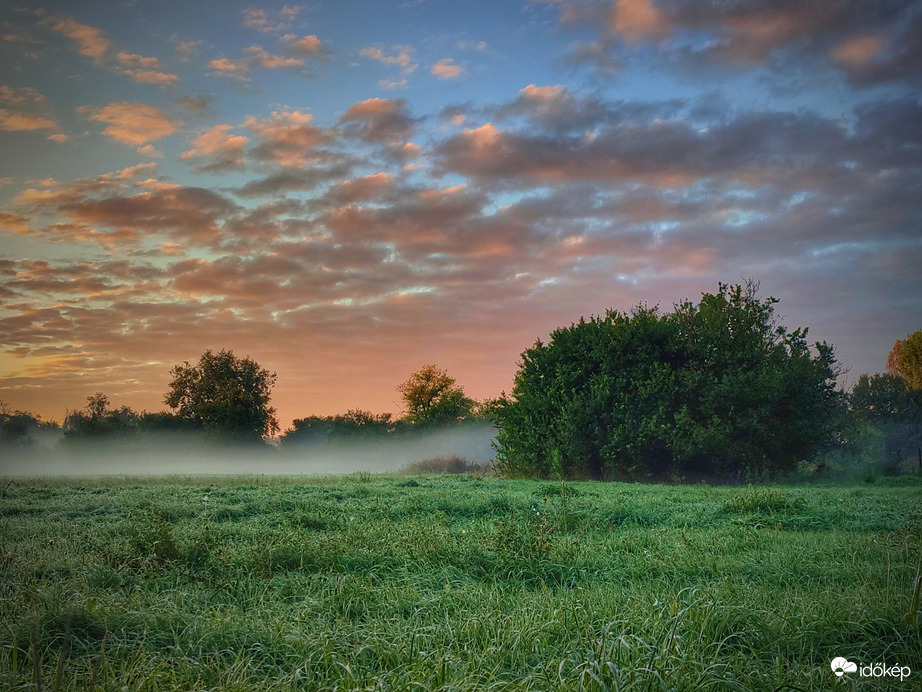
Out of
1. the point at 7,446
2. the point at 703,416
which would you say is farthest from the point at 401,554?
the point at 7,446

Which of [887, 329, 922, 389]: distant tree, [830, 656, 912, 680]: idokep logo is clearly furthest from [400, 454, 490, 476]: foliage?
[887, 329, 922, 389]: distant tree

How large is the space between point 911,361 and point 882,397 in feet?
16.9

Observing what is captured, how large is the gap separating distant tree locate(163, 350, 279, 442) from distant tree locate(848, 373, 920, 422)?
48.5 m

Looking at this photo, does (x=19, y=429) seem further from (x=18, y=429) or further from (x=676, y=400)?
(x=676, y=400)

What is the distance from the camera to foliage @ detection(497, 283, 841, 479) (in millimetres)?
24359

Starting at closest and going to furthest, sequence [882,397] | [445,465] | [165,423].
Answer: [445,465] < [165,423] < [882,397]

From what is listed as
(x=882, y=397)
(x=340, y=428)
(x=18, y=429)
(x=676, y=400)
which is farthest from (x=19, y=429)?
(x=882, y=397)

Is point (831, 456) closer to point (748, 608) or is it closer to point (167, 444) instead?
point (748, 608)

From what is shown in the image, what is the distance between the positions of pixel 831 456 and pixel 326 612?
1408 inches

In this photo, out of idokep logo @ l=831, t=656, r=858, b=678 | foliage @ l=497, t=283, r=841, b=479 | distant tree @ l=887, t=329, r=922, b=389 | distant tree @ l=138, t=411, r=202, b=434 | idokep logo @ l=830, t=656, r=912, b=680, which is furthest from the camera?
distant tree @ l=887, t=329, r=922, b=389

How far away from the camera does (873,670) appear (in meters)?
3.68

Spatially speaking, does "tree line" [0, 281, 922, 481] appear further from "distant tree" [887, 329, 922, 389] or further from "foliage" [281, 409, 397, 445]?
"distant tree" [887, 329, 922, 389]

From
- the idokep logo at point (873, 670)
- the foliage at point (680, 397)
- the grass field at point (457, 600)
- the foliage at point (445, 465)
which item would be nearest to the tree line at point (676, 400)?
the foliage at point (680, 397)

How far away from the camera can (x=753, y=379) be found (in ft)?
79.7
